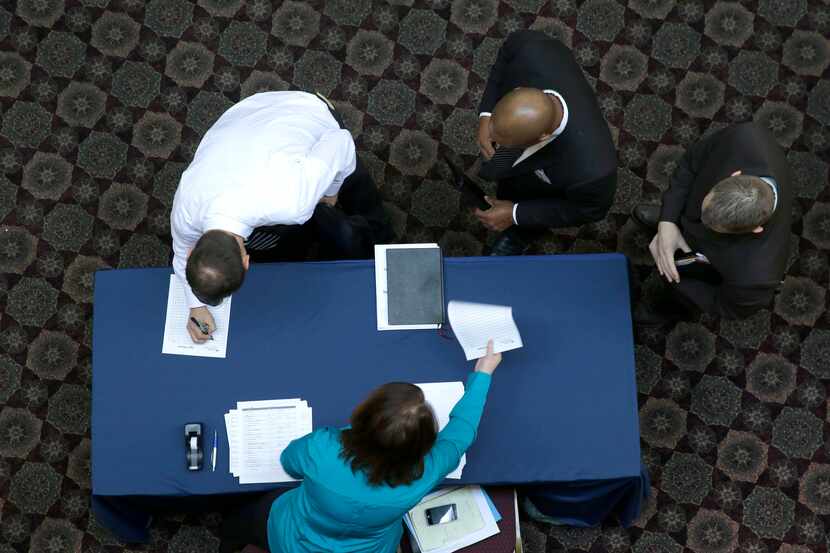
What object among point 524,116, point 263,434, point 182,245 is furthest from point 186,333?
point 524,116

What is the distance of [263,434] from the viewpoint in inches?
85.4

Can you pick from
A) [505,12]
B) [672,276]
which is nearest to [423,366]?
[672,276]

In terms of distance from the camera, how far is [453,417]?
2.01m

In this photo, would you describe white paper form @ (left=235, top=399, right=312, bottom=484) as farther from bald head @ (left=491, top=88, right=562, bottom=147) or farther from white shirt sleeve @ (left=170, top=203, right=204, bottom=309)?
bald head @ (left=491, top=88, right=562, bottom=147)

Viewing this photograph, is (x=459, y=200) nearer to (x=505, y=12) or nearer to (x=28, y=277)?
(x=505, y=12)

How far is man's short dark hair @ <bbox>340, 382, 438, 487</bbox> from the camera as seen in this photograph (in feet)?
5.61

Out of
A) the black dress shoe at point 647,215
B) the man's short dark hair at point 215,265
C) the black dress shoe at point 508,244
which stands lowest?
the black dress shoe at point 508,244

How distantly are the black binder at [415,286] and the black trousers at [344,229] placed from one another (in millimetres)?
231

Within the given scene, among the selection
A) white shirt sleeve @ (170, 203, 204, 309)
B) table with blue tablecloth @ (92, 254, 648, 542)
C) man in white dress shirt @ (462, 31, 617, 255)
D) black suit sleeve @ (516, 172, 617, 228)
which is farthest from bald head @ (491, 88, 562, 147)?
white shirt sleeve @ (170, 203, 204, 309)

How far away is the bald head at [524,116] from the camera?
2029mm

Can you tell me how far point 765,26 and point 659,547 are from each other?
2301 mm

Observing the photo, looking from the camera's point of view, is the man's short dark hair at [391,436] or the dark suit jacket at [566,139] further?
the dark suit jacket at [566,139]

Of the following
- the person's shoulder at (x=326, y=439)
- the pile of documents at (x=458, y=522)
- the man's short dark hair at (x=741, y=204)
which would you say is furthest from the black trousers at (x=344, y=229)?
the man's short dark hair at (x=741, y=204)

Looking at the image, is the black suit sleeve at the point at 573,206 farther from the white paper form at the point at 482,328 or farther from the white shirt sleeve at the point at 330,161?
the white shirt sleeve at the point at 330,161
